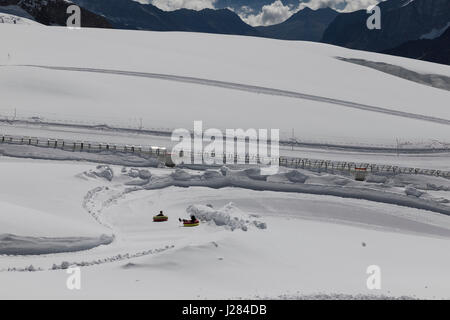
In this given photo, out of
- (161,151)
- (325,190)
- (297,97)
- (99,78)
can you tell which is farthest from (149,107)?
(325,190)

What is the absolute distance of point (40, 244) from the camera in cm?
2034

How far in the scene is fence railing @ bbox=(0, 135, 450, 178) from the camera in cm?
3953

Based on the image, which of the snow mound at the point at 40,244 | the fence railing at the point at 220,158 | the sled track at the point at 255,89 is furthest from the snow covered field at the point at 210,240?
the sled track at the point at 255,89

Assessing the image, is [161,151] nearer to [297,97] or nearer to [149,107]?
[149,107]

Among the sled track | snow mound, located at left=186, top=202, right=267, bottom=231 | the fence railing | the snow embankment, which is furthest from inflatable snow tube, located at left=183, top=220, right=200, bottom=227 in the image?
the sled track

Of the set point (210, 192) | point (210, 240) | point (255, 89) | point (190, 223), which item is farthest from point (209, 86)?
point (210, 240)

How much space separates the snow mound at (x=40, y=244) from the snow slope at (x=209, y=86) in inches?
1199

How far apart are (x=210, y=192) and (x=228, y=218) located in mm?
7476

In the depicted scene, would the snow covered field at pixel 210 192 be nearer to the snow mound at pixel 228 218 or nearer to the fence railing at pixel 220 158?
the snow mound at pixel 228 218

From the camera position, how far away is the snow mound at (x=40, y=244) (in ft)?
65.1

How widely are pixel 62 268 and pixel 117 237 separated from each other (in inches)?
205

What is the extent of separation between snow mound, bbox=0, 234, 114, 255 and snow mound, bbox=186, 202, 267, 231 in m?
8.05

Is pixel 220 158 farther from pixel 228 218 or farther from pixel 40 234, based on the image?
pixel 40 234

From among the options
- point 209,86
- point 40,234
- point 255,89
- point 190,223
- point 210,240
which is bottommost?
point 190,223
